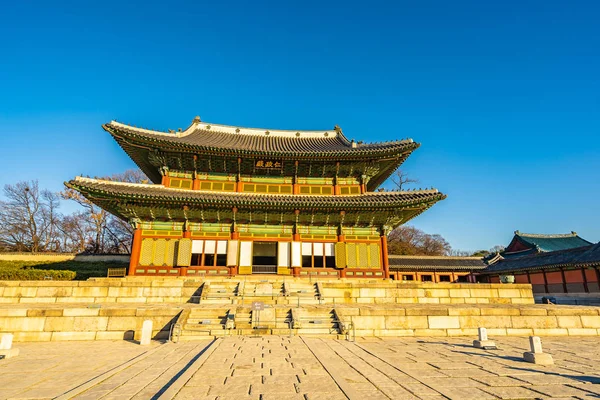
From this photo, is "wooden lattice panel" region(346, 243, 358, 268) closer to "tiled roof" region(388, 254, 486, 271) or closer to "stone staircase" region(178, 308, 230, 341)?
"stone staircase" region(178, 308, 230, 341)

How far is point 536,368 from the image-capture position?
7.49 meters

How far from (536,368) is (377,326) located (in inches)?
234

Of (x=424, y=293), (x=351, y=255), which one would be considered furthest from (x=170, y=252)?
(x=424, y=293)

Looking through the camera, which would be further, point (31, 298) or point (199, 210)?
point (199, 210)

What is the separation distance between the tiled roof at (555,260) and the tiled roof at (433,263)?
6.66ft

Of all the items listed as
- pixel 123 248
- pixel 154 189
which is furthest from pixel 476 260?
pixel 123 248

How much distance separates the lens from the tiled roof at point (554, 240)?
46.2m

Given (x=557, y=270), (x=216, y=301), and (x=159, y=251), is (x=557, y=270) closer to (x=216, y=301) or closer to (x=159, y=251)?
(x=216, y=301)

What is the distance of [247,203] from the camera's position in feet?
67.0

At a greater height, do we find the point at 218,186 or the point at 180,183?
the point at 180,183

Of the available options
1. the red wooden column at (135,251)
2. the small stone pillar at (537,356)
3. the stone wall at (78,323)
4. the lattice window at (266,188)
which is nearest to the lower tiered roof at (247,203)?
the lattice window at (266,188)

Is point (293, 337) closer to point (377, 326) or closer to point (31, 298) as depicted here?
point (377, 326)

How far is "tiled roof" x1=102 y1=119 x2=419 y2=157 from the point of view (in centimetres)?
2156

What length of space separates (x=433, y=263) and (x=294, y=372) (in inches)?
1403
